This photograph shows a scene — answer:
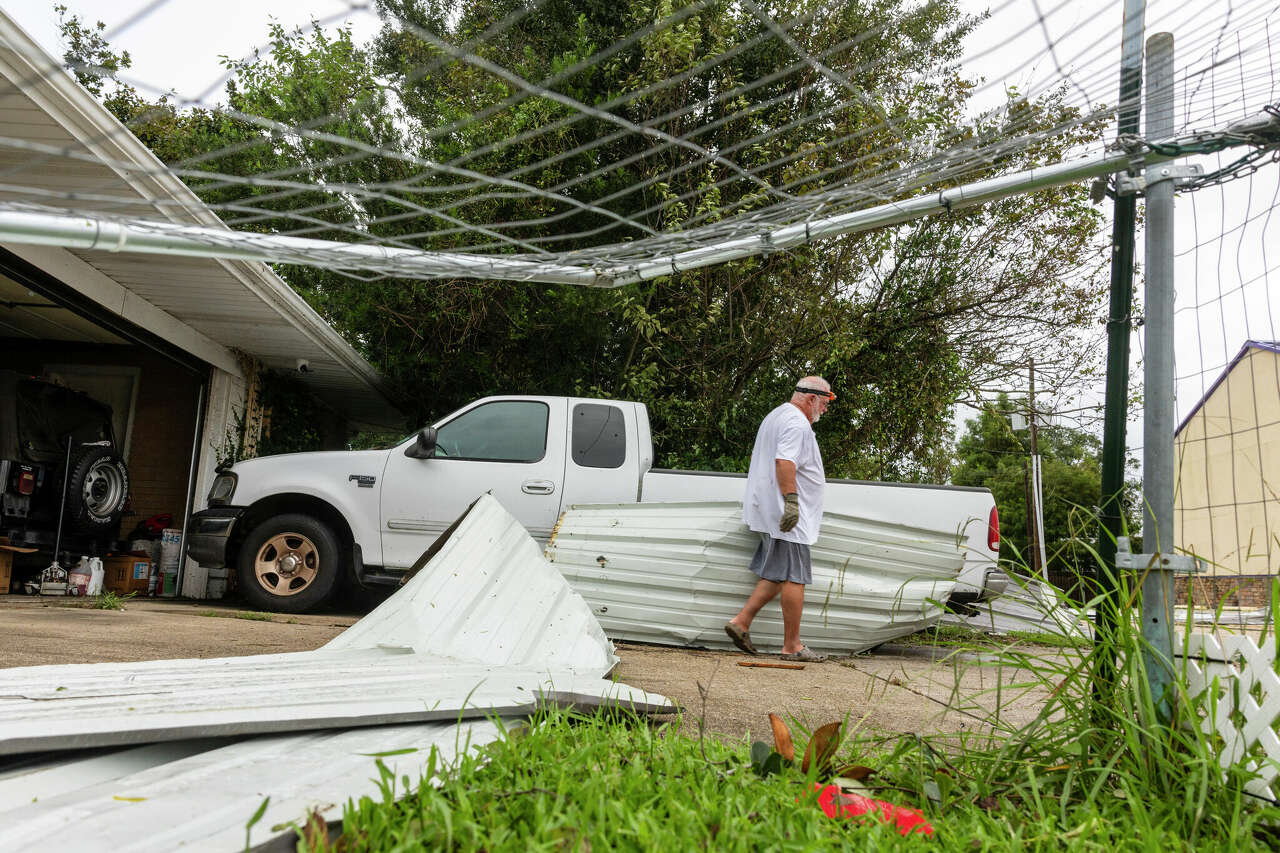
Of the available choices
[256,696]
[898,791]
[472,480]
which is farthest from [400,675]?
[472,480]

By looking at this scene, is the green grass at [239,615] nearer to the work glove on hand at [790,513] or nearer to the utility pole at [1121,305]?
the work glove on hand at [790,513]

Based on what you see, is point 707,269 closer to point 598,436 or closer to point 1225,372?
point 598,436

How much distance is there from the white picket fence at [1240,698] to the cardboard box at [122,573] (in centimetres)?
1020

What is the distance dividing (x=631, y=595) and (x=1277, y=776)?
15.3 feet

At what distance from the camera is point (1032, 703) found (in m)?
2.72

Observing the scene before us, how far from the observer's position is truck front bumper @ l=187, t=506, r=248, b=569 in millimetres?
7441

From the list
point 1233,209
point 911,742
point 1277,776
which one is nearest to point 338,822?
point 911,742

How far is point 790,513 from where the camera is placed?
222 inches

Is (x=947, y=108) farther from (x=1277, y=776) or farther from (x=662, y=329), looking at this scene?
(x=1277, y=776)

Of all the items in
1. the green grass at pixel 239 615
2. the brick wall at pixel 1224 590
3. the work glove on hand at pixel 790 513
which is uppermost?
the work glove on hand at pixel 790 513

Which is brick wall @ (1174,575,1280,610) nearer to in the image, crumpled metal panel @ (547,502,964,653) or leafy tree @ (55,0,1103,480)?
crumpled metal panel @ (547,502,964,653)

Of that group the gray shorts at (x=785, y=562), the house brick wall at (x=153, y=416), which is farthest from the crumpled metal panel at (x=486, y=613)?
the house brick wall at (x=153, y=416)

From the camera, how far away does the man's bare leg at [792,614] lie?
5633 millimetres

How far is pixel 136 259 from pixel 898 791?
739 centimetres
